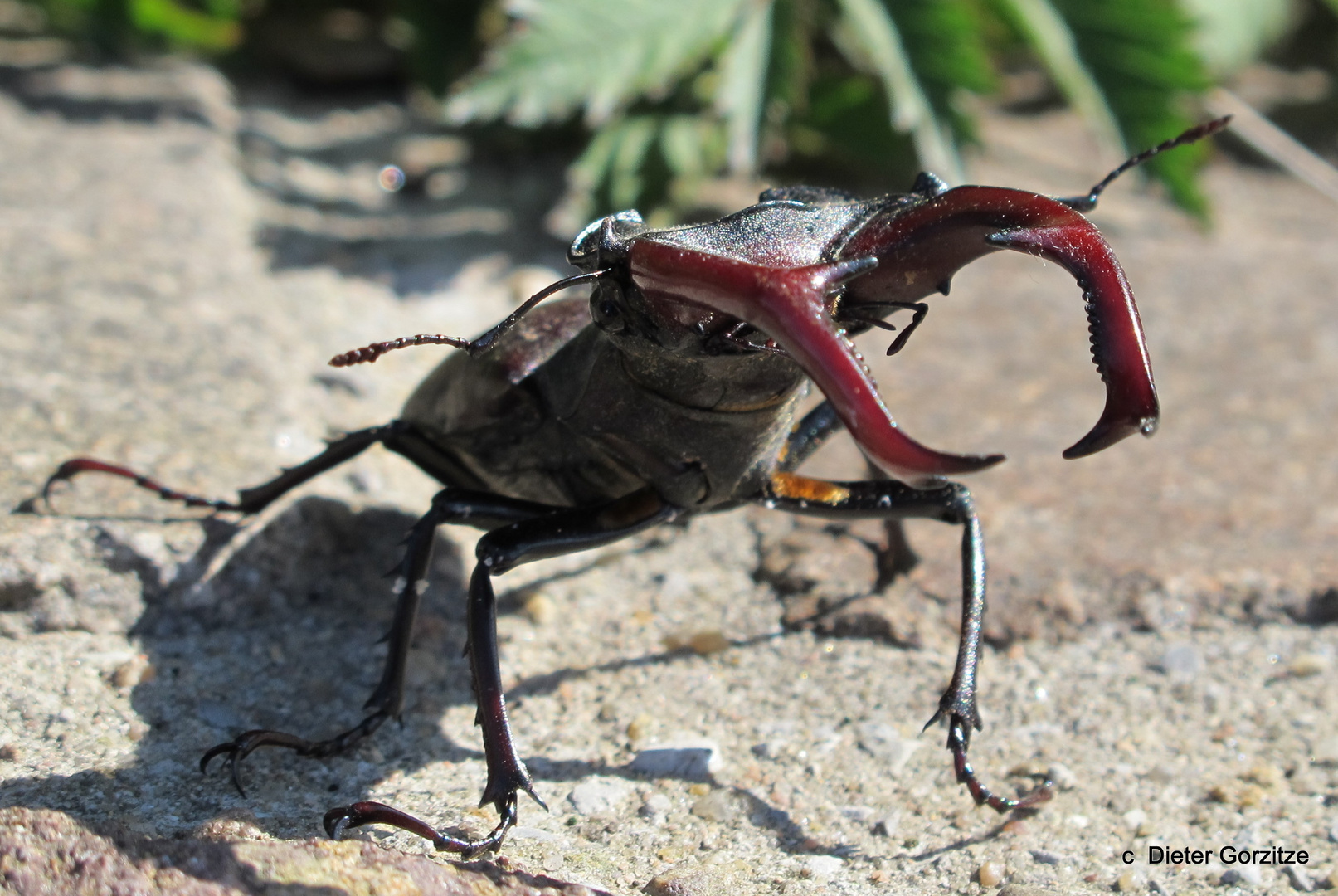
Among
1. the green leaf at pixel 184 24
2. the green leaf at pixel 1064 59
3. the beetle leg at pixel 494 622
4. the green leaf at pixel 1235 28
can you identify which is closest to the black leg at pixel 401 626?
the beetle leg at pixel 494 622

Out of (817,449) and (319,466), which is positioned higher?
(319,466)

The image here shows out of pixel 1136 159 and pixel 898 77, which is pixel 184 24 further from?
pixel 1136 159

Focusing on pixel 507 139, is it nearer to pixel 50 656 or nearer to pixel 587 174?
pixel 587 174

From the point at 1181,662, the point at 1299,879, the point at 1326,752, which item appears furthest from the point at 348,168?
the point at 1299,879

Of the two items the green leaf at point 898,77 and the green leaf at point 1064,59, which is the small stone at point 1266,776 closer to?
the green leaf at point 898,77

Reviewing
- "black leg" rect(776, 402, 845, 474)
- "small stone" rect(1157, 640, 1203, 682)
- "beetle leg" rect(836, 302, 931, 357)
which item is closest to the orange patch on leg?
"black leg" rect(776, 402, 845, 474)
